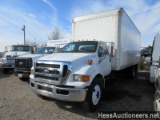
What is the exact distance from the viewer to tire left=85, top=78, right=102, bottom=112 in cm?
425

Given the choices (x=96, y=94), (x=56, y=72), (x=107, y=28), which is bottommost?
(x=96, y=94)

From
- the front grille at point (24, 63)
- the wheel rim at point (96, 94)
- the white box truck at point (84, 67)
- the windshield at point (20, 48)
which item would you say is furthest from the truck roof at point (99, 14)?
the windshield at point (20, 48)

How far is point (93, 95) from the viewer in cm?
452

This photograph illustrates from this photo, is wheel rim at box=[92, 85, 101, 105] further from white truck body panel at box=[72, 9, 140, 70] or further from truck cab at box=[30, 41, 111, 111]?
white truck body panel at box=[72, 9, 140, 70]

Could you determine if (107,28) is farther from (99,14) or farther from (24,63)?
(24,63)

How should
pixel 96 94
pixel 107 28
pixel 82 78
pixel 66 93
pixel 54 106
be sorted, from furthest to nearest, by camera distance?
pixel 107 28 → pixel 54 106 → pixel 96 94 → pixel 82 78 → pixel 66 93

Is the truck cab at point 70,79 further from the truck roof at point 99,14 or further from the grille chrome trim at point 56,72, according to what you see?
the truck roof at point 99,14

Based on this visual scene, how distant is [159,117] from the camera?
3.67 m

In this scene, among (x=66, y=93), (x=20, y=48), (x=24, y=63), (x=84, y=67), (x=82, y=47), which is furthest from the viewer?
(x=20, y=48)

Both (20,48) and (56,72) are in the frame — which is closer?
(56,72)

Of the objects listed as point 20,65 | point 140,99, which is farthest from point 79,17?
point 140,99

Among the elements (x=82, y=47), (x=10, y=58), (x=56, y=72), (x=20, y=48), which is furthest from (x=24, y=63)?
(x=20, y=48)

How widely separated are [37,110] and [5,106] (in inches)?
44.6

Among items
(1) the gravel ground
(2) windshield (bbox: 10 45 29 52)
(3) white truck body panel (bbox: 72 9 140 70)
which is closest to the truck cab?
(1) the gravel ground
